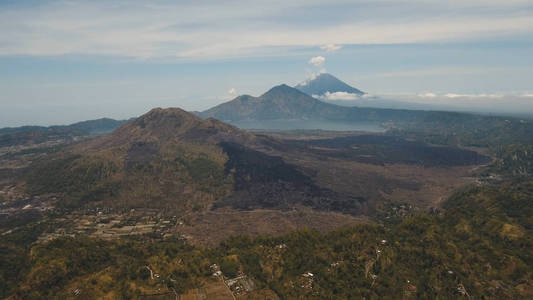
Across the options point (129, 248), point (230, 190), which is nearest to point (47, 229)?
point (129, 248)

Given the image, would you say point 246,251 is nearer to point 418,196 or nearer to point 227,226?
point 227,226

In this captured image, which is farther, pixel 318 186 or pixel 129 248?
pixel 318 186

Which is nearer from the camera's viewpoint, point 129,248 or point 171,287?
point 171,287

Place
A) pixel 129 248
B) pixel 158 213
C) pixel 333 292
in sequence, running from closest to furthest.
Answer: pixel 333 292 → pixel 129 248 → pixel 158 213

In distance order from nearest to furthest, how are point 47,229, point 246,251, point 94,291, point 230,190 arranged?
1. point 94,291
2. point 246,251
3. point 47,229
4. point 230,190

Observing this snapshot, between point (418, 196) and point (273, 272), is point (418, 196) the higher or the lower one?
the lower one

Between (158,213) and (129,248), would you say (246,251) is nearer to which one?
(129,248)

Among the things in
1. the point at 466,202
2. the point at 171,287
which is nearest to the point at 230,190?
the point at 466,202

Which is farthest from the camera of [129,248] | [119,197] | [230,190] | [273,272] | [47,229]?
[230,190]

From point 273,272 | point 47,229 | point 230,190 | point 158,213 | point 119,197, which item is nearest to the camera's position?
point 273,272

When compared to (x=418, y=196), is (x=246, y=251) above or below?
above
